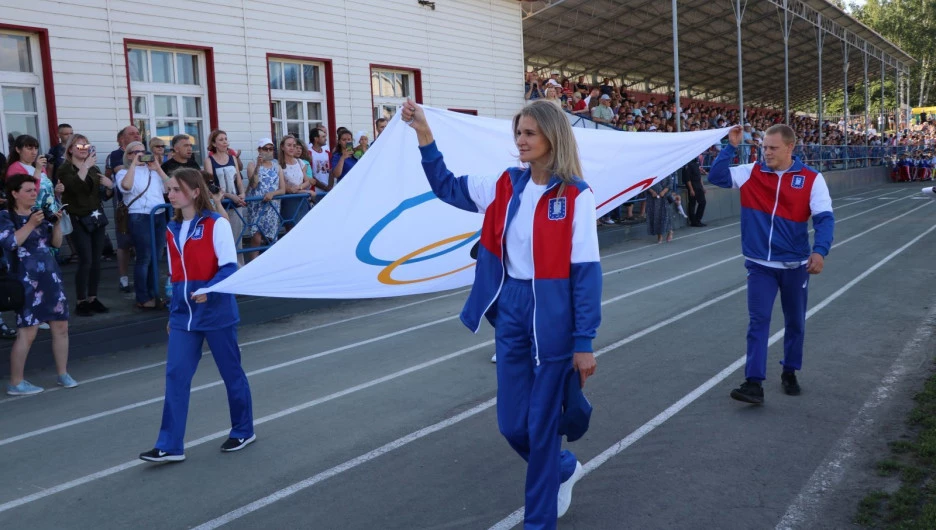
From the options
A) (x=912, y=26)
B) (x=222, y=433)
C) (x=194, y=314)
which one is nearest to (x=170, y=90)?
(x=222, y=433)

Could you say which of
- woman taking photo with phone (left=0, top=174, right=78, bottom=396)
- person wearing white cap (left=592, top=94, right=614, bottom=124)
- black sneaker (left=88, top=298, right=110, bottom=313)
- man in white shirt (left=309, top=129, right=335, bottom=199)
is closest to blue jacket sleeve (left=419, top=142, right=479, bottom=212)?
woman taking photo with phone (left=0, top=174, right=78, bottom=396)

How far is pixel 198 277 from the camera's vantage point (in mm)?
5512

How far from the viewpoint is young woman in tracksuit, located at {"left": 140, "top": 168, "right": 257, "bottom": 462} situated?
5410 millimetres

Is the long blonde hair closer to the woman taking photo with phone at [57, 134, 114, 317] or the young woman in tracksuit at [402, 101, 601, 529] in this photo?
the young woman in tracksuit at [402, 101, 601, 529]

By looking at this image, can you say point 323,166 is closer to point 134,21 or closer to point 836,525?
point 134,21

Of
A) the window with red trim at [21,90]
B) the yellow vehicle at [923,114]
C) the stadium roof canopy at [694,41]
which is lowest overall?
the window with red trim at [21,90]

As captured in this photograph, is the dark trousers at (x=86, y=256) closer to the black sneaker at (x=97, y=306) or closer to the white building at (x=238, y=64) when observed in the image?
the black sneaker at (x=97, y=306)

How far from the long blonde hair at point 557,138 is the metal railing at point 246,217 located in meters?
6.95

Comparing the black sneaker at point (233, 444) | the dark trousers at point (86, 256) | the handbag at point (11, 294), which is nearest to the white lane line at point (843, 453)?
the black sneaker at point (233, 444)

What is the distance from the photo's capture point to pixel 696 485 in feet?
15.6

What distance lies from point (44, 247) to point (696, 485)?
6.01 meters

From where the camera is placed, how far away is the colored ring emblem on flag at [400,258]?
550 cm

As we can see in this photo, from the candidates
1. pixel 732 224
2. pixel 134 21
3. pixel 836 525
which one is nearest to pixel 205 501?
pixel 836 525

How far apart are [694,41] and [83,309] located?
1465 inches
